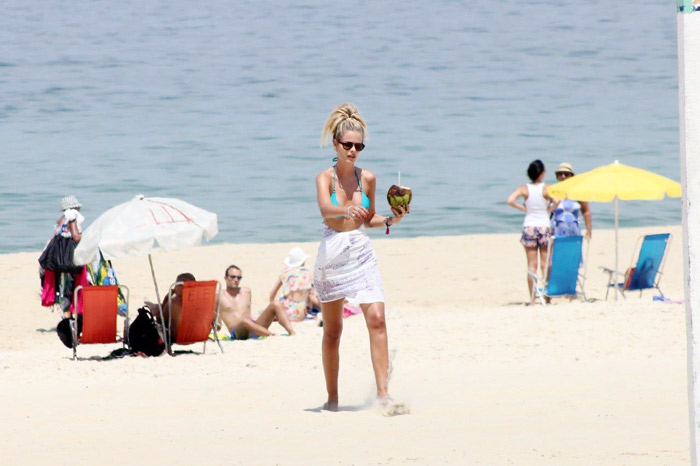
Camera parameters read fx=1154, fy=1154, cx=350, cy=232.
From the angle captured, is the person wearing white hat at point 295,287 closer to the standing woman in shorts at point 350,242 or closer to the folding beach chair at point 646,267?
the folding beach chair at point 646,267

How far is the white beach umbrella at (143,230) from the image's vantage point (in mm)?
8250

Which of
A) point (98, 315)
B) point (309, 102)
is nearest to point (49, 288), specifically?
point (98, 315)

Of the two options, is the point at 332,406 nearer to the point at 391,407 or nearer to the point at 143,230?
the point at 391,407

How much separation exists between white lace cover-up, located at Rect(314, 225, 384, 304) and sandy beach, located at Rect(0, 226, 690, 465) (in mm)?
569

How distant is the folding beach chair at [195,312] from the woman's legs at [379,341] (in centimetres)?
294

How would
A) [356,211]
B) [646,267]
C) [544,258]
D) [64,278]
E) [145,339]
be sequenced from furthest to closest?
[544,258] → [646,267] → [64,278] → [145,339] → [356,211]

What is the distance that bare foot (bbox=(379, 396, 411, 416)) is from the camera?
5.28m

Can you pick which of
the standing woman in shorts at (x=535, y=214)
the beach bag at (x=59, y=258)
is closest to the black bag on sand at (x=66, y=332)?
the beach bag at (x=59, y=258)

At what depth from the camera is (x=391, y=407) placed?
527cm

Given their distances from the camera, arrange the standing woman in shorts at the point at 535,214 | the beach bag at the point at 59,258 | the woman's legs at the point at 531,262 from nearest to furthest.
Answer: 1. the beach bag at the point at 59,258
2. the standing woman in shorts at the point at 535,214
3. the woman's legs at the point at 531,262

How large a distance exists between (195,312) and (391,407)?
3163 millimetres

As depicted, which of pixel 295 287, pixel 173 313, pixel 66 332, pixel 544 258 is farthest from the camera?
pixel 544 258

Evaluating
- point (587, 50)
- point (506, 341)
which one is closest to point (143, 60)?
point (587, 50)

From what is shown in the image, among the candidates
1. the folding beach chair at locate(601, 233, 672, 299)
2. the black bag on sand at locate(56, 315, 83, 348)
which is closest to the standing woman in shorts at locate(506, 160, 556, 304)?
the folding beach chair at locate(601, 233, 672, 299)
